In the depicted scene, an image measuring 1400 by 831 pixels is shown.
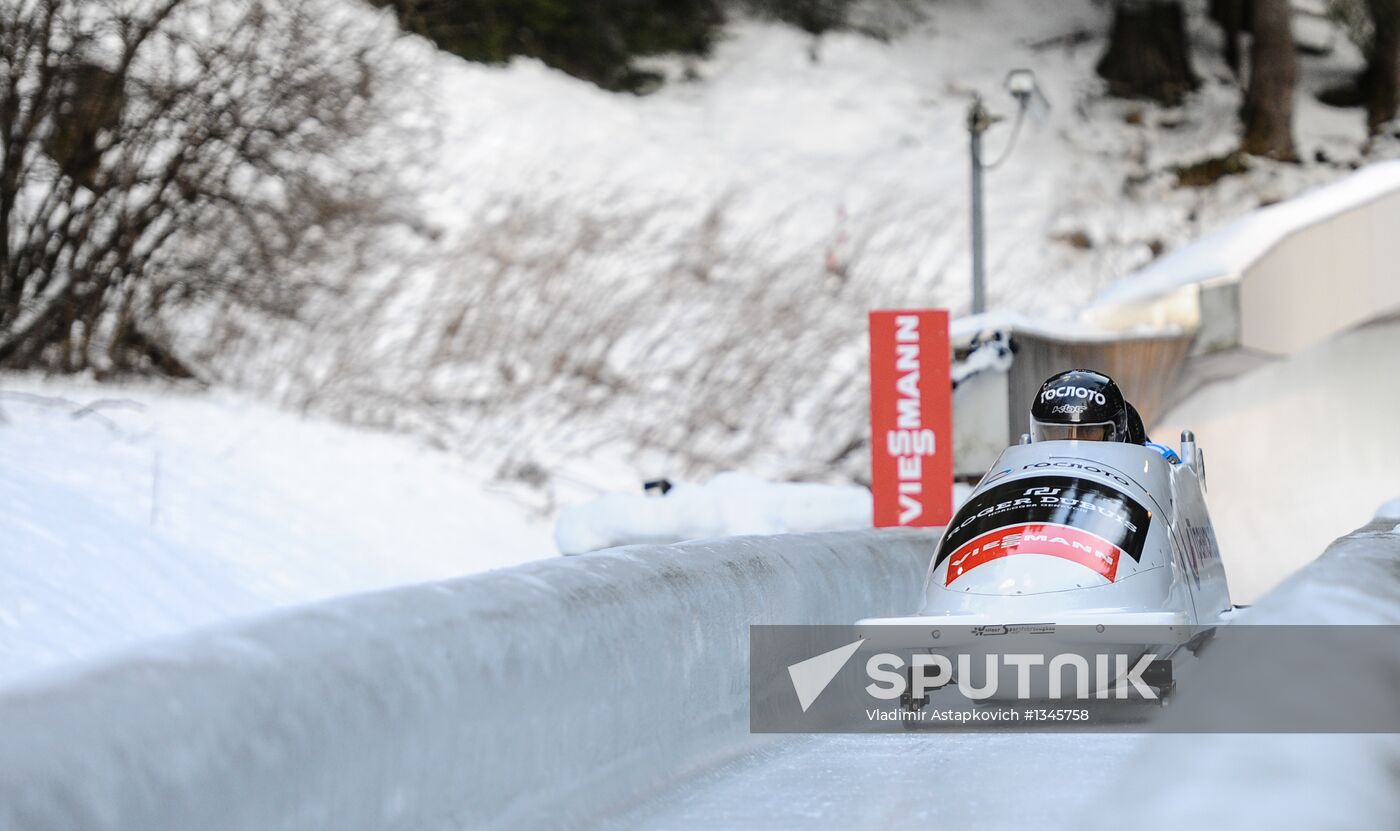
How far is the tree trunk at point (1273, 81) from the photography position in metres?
18.2

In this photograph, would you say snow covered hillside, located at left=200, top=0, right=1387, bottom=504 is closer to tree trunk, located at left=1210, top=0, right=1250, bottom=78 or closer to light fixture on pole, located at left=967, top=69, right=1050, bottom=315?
tree trunk, located at left=1210, top=0, right=1250, bottom=78

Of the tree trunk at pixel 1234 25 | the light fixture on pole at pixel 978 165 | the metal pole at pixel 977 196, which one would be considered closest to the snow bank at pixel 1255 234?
the light fixture on pole at pixel 978 165

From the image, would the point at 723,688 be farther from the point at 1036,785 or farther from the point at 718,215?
the point at 718,215

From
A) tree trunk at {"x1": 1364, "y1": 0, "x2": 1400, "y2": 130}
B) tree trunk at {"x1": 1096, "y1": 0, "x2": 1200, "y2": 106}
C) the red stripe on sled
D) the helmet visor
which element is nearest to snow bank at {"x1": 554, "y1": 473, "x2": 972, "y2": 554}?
the helmet visor

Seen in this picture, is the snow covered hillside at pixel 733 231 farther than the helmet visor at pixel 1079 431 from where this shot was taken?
Yes

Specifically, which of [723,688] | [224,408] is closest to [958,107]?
[224,408]

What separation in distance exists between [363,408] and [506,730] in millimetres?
7617

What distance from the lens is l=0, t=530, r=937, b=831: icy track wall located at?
1.62 meters

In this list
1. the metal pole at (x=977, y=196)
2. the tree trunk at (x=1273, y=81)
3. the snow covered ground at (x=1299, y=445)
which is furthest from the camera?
the tree trunk at (x=1273, y=81)

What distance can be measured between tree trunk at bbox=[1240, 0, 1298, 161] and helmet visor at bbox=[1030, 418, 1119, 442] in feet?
50.5

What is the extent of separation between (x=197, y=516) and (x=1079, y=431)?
3.63 meters

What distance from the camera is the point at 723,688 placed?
11.0ft

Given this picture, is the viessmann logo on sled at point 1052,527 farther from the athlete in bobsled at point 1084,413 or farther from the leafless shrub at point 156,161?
the leafless shrub at point 156,161

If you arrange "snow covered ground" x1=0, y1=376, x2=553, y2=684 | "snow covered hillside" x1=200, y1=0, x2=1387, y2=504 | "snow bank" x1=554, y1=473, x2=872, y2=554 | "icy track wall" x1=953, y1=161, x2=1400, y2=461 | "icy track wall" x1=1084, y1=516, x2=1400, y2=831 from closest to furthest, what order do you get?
1. "icy track wall" x1=1084, y1=516, x2=1400, y2=831
2. "snow covered ground" x1=0, y1=376, x2=553, y2=684
3. "snow bank" x1=554, y1=473, x2=872, y2=554
4. "icy track wall" x1=953, y1=161, x2=1400, y2=461
5. "snow covered hillside" x1=200, y1=0, x2=1387, y2=504
